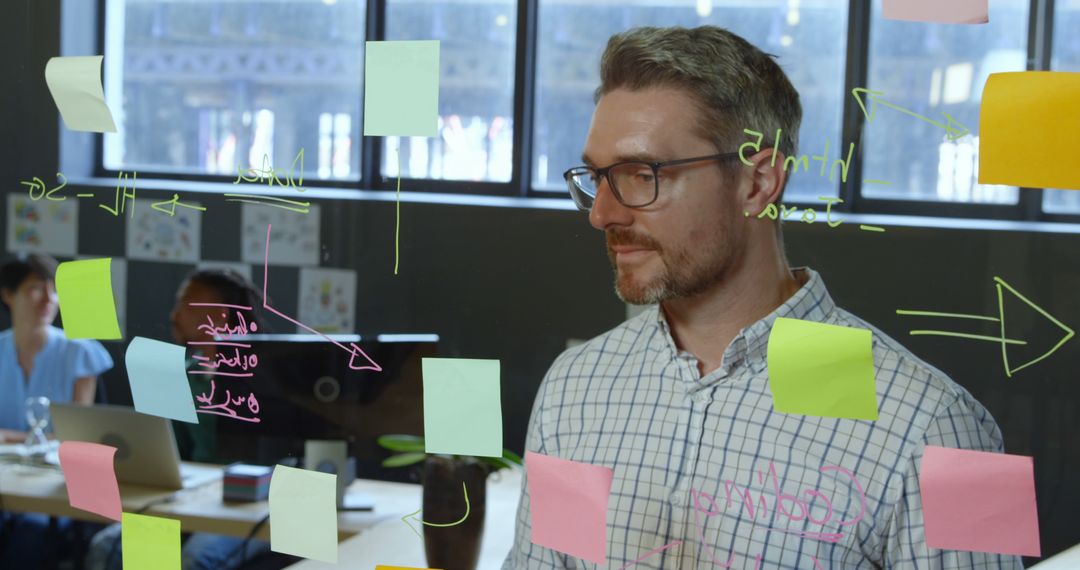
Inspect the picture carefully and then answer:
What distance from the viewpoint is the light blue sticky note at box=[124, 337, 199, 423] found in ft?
3.50

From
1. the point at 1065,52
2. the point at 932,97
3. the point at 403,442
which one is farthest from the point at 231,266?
the point at 1065,52

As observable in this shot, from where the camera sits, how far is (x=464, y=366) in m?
0.91

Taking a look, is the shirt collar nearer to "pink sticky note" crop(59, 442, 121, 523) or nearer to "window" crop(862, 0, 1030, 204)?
"window" crop(862, 0, 1030, 204)

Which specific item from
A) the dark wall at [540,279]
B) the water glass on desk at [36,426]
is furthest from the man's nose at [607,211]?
the water glass on desk at [36,426]

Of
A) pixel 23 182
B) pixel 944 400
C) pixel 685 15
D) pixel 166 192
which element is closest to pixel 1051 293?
pixel 944 400

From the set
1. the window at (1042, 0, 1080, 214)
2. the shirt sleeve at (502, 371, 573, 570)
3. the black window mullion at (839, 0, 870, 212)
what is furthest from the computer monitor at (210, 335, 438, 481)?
the window at (1042, 0, 1080, 214)

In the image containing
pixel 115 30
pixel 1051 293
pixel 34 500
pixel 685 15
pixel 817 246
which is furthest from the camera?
pixel 34 500

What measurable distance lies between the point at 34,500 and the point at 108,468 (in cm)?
136

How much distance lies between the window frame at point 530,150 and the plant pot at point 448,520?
34cm

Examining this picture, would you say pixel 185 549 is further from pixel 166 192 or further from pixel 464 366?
pixel 464 366

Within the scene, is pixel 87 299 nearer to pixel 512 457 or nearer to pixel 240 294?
pixel 240 294

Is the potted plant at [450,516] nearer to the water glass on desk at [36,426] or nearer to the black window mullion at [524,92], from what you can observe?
the black window mullion at [524,92]

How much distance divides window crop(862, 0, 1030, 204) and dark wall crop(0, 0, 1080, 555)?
47mm

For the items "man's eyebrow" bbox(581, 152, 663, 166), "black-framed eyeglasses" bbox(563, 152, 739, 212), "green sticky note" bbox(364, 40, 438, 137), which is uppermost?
"green sticky note" bbox(364, 40, 438, 137)
